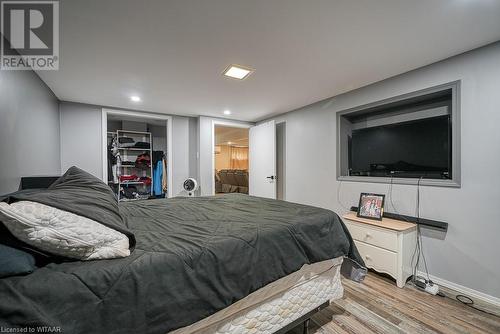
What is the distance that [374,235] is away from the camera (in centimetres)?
225

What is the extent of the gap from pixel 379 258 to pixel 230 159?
8.96m

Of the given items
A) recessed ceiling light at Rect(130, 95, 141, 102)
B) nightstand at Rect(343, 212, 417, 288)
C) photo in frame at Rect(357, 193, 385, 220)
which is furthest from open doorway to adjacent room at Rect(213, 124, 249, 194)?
nightstand at Rect(343, 212, 417, 288)

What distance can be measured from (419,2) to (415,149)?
1481mm

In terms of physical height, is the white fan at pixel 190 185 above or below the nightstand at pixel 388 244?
above

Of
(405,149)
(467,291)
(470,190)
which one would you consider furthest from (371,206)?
(467,291)

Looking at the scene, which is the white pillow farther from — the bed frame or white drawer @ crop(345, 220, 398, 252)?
white drawer @ crop(345, 220, 398, 252)

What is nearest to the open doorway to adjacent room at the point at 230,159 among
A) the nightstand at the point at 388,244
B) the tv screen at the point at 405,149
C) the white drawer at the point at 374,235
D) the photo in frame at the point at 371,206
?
the tv screen at the point at 405,149

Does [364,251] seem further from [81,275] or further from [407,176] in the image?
[81,275]

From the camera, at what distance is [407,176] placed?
239cm

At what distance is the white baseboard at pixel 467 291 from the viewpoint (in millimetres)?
1800

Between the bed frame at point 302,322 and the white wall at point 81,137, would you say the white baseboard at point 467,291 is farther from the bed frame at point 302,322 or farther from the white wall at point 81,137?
the white wall at point 81,137

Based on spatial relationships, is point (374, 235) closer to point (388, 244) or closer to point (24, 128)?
point (388, 244)

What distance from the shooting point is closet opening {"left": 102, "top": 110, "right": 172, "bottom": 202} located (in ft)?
14.8

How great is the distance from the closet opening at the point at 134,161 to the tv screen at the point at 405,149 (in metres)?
3.62
